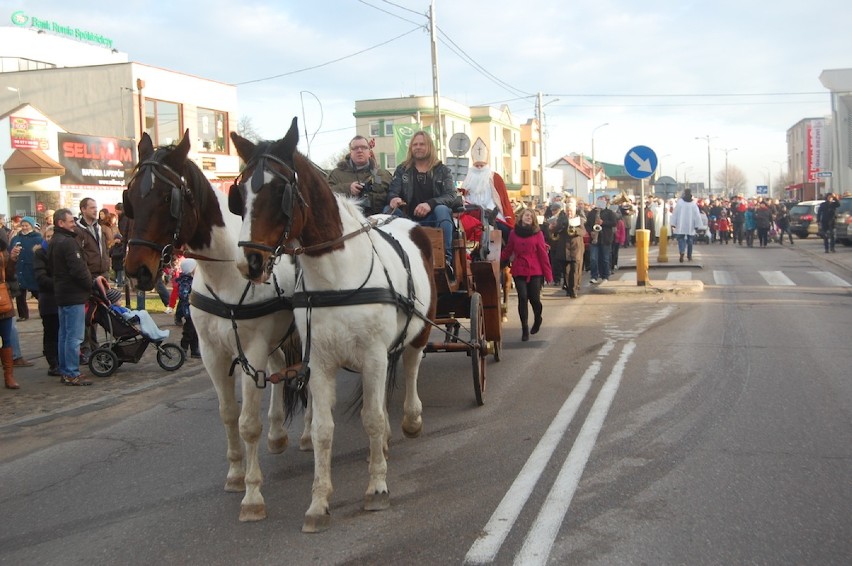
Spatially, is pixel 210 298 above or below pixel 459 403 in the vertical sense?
above

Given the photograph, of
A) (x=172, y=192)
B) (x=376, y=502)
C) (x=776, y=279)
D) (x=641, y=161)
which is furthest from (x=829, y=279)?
(x=172, y=192)

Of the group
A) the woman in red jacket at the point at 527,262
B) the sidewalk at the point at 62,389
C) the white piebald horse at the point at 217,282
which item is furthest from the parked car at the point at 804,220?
the white piebald horse at the point at 217,282

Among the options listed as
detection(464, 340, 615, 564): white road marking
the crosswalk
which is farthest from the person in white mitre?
the crosswalk

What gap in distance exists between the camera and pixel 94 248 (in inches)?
403

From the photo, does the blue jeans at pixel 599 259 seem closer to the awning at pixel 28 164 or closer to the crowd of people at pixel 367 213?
the crowd of people at pixel 367 213

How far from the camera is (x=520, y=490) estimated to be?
534cm

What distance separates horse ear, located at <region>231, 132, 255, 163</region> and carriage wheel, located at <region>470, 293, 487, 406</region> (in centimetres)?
341

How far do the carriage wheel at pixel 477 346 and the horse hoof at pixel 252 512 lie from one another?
2.83m

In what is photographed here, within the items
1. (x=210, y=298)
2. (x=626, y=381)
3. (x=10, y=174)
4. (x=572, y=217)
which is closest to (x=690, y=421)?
(x=626, y=381)

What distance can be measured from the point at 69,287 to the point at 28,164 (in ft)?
65.6

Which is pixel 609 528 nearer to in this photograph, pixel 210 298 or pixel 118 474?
pixel 210 298

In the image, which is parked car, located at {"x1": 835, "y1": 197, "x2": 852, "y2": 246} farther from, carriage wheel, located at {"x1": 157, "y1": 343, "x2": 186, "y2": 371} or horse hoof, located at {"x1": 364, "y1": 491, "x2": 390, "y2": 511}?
horse hoof, located at {"x1": 364, "y1": 491, "x2": 390, "y2": 511}

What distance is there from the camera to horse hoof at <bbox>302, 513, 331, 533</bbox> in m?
4.77

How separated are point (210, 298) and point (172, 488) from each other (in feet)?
4.83
